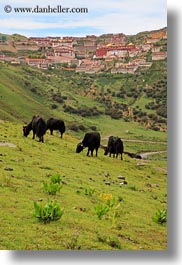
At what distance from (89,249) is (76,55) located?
7.85 ft

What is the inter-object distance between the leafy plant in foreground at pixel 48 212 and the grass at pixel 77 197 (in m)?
0.07

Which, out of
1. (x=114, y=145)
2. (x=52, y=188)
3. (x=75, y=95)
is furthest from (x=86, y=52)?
(x=52, y=188)

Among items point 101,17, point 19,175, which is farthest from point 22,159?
point 101,17

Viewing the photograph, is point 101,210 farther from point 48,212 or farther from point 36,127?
point 36,127

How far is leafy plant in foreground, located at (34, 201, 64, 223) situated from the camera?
6055 millimetres

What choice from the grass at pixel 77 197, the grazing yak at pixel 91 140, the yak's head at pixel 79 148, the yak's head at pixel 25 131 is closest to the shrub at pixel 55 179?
the grass at pixel 77 197

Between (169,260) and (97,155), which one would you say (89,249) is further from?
(97,155)

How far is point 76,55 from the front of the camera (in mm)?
6969

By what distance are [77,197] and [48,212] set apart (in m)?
0.64

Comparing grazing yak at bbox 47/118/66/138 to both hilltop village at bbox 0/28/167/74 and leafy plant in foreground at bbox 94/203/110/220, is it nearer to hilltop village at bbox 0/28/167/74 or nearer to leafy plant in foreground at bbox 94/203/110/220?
hilltop village at bbox 0/28/167/74

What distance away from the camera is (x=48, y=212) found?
6.09 m

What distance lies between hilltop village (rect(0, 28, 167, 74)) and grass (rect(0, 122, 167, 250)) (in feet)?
2.69

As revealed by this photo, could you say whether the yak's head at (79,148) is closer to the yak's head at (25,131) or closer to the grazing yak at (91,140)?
the grazing yak at (91,140)

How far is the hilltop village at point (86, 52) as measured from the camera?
681 centimetres
